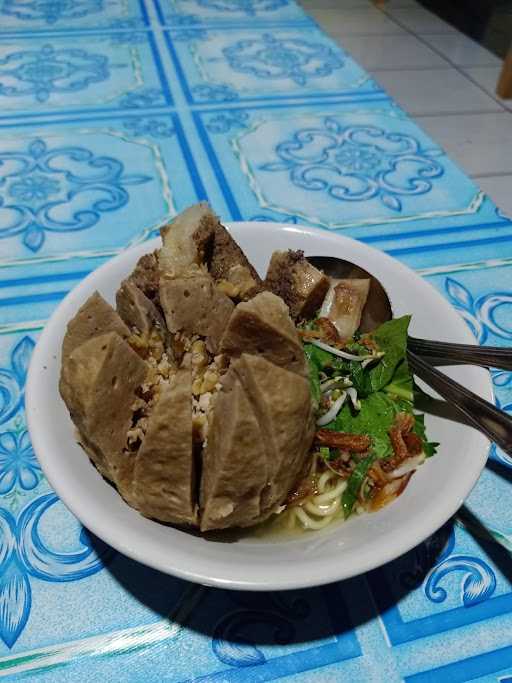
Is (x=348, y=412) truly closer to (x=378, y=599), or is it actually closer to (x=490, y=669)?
(x=378, y=599)

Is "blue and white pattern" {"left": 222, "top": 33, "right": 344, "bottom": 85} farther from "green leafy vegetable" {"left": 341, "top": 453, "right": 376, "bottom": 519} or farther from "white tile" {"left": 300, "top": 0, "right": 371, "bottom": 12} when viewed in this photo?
"green leafy vegetable" {"left": 341, "top": 453, "right": 376, "bottom": 519}

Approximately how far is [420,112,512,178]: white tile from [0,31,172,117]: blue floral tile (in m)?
1.22

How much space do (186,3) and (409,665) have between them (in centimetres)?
376

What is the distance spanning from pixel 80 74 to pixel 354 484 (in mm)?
2552

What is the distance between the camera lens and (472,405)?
0.99 m

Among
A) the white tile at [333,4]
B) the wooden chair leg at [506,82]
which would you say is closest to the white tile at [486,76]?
the wooden chair leg at [506,82]

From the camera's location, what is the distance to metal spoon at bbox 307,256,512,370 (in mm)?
1058

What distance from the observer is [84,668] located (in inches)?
35.6

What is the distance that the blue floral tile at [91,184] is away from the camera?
1.83 meters

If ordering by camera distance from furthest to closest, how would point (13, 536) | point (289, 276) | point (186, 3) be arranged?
point (186, 3) → point (289, 276) → point (13, 536)

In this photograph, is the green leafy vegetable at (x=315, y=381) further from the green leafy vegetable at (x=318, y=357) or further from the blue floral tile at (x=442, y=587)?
the blue floral tile at (x=442, y=587)

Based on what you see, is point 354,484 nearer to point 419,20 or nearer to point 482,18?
point 419,20

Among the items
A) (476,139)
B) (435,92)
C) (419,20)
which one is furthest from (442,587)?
(419,20)

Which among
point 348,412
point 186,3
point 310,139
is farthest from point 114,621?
point 186,3
